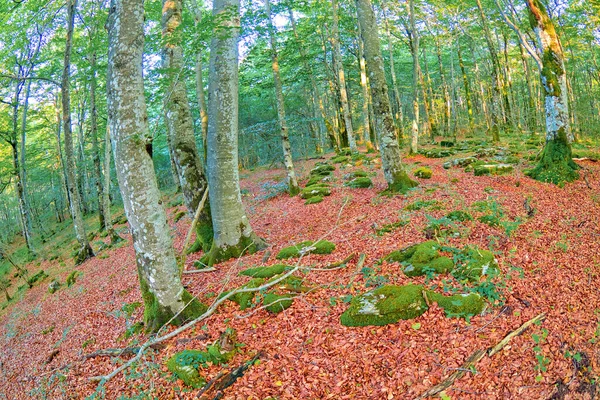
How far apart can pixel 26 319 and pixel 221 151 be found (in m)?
7.68

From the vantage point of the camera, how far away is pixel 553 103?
31.0 ft

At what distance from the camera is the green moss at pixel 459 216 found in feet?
21.1

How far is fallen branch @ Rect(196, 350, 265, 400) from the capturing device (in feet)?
11.3

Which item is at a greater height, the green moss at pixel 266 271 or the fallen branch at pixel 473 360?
the green moss at pixel 266 271

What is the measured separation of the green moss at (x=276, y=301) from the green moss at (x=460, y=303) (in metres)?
1.92

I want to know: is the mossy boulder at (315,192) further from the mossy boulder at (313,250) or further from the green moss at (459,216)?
the green moss at (459,216)

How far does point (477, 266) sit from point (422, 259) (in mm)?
743

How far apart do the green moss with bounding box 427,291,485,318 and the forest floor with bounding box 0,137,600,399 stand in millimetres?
102

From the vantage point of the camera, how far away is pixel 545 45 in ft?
31.6

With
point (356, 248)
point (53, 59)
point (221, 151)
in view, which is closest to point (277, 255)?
point (356, 248)

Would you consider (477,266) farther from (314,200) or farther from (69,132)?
(69,132)

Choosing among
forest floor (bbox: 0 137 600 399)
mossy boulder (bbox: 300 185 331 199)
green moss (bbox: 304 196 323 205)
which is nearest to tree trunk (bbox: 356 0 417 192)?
forest floor (bbox: 0 137 600 399)

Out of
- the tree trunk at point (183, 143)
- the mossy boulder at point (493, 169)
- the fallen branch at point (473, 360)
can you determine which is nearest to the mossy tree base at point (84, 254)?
the tree trunk at point (183, 143)

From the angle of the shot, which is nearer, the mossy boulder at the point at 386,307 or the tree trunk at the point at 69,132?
the mossy boulder at the point at 386,307
